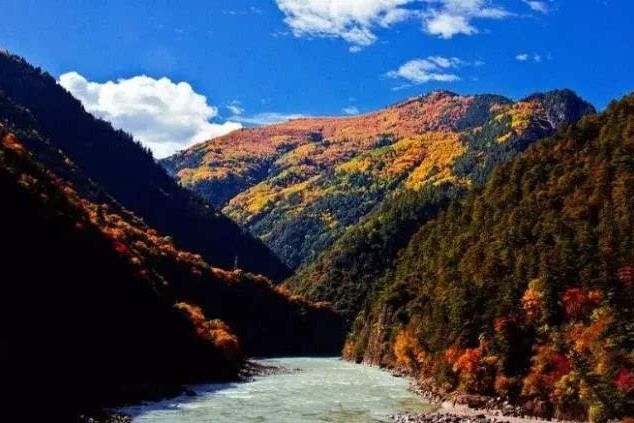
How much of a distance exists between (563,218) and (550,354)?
38476 mm

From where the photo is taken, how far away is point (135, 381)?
92.0 meters

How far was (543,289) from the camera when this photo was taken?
96.6 m

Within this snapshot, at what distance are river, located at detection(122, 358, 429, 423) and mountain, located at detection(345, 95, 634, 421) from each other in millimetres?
12033

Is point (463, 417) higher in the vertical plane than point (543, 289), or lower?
lower

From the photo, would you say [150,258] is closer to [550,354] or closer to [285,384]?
[285,384]

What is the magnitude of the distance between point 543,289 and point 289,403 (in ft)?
129

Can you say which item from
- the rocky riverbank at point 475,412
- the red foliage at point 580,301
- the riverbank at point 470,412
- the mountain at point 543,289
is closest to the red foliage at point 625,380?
the mountain at point 543,289

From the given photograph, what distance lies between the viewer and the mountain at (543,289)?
77375mm

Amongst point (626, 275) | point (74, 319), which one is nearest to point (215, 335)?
point (74, 319)

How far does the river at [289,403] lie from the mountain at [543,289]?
1203 cm

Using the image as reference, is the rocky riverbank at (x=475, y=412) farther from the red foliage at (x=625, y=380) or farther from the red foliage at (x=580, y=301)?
the red foliage at (x=580, y=301)

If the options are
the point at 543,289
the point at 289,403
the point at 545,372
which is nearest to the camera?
the point at 545,372

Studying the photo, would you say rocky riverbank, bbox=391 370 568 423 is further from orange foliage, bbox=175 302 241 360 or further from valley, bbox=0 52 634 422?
orange foliage, bbox=175 302 241 360

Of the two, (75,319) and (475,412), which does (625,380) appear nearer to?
(475,412)
